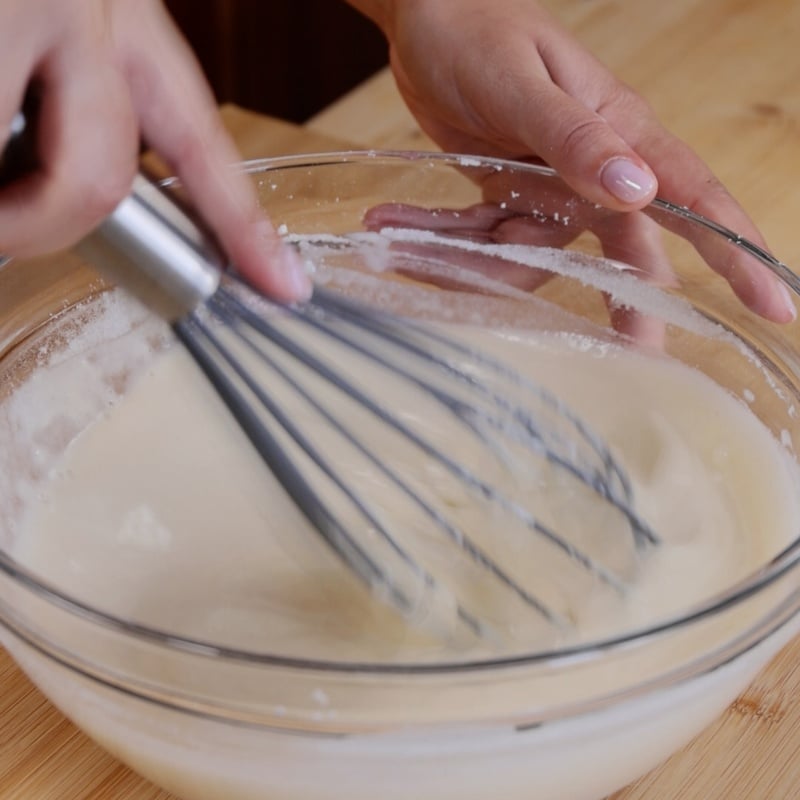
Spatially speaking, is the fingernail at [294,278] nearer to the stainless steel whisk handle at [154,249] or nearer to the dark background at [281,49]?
the stainless steel whisk handle at [154,249]

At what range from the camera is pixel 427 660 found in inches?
23.5

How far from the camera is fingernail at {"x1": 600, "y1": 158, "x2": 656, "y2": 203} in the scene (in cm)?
81

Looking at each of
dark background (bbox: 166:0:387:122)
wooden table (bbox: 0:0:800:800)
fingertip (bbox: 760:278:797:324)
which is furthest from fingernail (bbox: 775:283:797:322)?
dark background (bbox: 166:0:387:122)

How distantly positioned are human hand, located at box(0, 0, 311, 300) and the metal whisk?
21 mm

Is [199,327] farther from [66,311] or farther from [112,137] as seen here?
[66,311]

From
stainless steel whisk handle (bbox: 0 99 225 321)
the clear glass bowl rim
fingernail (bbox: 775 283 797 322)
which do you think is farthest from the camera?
fingernail (bbox: 775 283 797 322)

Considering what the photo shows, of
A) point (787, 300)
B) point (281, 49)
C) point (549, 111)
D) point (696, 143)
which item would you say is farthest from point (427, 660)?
point (281, 49)

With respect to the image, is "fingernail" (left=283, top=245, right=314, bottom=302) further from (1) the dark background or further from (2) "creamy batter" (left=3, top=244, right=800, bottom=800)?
(1) the dark background

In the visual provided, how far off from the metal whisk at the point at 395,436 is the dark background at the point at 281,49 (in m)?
1.32

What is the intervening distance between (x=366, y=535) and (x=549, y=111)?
364 mm

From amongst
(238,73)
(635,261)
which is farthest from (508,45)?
(238,73)

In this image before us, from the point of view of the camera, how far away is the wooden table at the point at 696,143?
2.15 feet

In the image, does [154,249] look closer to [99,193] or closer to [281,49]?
[99,193]

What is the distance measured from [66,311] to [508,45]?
0.41 m
